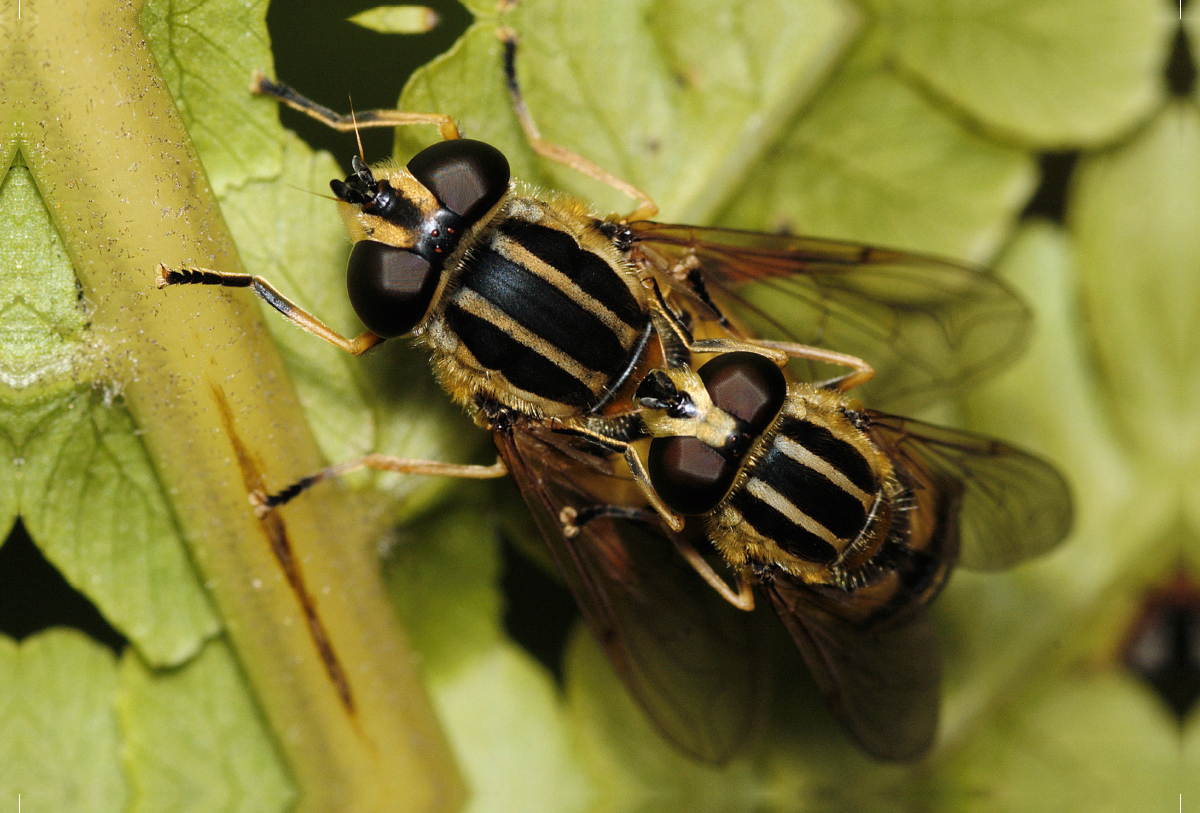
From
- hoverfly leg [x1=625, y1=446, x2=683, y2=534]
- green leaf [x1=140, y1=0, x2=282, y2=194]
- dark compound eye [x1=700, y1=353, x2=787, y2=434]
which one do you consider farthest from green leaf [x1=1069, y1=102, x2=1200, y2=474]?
green leaf [x1=140, y1=0, x2=282, y2=194]

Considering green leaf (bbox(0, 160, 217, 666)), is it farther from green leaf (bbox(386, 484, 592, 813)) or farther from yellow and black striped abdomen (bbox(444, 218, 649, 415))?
yellow and black striped abdomen (bbox(444, 218, 649, 415))

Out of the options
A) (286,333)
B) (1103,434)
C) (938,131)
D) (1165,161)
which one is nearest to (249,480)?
(286,333)

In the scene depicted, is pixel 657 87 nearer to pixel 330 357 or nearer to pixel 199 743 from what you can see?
pixel 330 357

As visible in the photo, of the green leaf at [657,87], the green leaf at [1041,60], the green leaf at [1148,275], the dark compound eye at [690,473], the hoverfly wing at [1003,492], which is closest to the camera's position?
the dark compound eye at [690,473]

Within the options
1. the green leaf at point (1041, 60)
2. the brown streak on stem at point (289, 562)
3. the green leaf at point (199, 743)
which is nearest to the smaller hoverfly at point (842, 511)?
the brown streak on stem at point (289, 562)

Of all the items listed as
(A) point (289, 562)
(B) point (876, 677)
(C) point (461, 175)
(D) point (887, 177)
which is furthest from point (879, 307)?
(A) point (289, 562)

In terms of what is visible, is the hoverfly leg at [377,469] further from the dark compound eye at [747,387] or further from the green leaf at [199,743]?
the dark compound eye at [747,387]

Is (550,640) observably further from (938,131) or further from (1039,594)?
(938,131)

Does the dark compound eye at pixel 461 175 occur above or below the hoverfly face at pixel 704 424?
above
